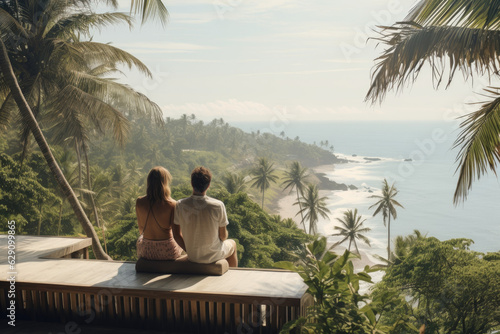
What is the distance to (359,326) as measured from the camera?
2.93 m

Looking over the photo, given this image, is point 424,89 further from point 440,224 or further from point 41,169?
point 41,169

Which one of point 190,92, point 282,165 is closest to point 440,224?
point 282,165

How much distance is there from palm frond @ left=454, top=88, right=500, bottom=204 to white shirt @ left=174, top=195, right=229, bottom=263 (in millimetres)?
2483

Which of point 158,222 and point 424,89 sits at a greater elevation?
point 424,89

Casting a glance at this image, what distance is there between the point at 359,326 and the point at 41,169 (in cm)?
2452

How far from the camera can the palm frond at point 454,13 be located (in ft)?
14.7

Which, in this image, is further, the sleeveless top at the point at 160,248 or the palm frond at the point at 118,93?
the palm frond at the point at 118,93

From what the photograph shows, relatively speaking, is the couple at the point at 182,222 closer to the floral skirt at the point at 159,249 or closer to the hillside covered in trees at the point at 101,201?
the floral skirt at the point at 159,249

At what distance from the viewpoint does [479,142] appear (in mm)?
4797

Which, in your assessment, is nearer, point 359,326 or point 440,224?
point 359,326

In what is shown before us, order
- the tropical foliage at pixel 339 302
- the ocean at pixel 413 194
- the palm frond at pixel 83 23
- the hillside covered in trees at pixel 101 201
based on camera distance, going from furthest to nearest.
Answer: the ocean at pixel 413 194 → the hillside covered in trees at pixel 101 201 → the palm frond at pixel 83 23 → the tropical foliage at pixel 339 302

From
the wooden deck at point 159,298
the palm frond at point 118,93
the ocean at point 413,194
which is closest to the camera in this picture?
the wooden deck at point 159,298

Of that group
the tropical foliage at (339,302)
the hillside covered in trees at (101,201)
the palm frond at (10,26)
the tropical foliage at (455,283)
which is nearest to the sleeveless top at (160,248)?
the tropical foliage at (339,302)

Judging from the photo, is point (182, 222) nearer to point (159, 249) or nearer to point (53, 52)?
point (159, 249)
